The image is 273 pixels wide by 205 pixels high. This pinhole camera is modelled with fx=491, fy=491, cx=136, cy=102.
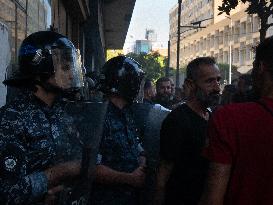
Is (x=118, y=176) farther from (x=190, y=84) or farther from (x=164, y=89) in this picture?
(x=164, y=89)

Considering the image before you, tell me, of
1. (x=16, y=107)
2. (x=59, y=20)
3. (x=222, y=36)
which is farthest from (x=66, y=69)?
(x=222, y=36)

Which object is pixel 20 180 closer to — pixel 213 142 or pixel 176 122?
pixel 213 142

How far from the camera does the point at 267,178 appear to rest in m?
1.87

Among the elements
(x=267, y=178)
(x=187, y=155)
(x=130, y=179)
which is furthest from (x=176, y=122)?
(x=267, y=178)

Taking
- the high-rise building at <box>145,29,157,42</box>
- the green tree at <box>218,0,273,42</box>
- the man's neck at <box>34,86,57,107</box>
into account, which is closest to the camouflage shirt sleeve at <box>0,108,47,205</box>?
the man's neck at <box>34,86,57,107</box>

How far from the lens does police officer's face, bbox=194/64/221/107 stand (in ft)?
10.5

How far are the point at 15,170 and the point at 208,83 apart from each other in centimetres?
170

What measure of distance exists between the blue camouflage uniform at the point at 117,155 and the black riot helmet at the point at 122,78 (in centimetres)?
17

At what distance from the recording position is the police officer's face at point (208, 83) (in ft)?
10.5

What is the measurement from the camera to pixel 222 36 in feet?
271

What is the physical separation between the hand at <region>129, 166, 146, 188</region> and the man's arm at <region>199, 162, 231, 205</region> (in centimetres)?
87

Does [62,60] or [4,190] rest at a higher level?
[62,60]

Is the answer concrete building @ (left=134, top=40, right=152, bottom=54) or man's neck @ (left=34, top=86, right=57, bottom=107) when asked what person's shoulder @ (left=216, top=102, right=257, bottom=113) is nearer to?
man's neck @ (left=34, top=86, right=57, bottom=107)

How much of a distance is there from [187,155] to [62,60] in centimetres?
94
